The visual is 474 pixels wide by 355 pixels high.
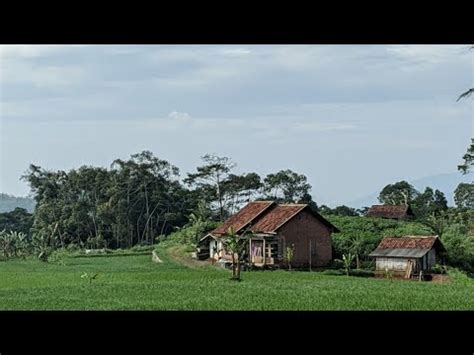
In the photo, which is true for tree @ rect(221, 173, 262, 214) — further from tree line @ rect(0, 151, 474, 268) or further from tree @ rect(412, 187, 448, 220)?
tree @ rect(412, 187, 448, 220)

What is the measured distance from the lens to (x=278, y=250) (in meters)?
9.66

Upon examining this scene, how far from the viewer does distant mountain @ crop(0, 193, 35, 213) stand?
25.6 feet

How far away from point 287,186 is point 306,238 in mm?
1256

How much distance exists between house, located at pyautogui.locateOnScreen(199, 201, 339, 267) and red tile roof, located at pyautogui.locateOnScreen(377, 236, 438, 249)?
87 centimetres

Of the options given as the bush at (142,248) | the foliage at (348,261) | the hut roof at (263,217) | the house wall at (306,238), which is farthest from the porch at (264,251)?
the bush at (142,248)

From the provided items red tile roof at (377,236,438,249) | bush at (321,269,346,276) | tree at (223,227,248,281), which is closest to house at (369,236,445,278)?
red tile roof at (377,236,438,249)

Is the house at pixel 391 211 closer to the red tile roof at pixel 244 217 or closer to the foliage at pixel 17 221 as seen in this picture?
the red tile roof at pixel 244 217

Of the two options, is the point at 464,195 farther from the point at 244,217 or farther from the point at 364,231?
the point at 244,217

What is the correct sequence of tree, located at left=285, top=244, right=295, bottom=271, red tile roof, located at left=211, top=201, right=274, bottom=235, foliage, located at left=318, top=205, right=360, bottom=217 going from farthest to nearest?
1. tree, located at left=285, top=244, right=295, bottom=271
2. foliage, located at left=318, top=205, right=360, bottom=217
3. red tile roof, located at left=211, top=201, right=274, bottom=235

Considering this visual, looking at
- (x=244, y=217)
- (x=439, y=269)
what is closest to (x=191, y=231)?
(x=244, y=217)

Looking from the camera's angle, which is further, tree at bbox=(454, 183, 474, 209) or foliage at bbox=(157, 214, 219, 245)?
tree at bbox=(454, 183, 474, 209)
